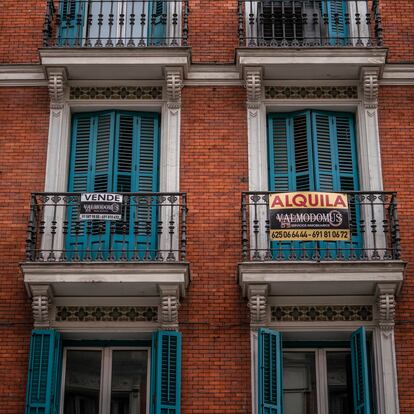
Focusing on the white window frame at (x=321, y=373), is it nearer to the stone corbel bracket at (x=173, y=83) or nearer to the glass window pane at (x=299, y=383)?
the glass window pane at (x=299, y=383)

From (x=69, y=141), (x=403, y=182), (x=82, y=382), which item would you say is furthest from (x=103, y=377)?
(x=403, y=182)

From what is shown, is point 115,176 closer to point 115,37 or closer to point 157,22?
point 115,37

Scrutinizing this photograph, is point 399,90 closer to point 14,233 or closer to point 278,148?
point 278,148

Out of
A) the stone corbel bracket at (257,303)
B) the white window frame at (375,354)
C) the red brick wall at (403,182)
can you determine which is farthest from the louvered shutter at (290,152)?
the white window frame at (375,354)

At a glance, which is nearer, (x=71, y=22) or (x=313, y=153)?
(x=313, y=153)

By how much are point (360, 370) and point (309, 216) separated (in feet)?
8.28

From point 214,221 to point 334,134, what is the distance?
108 inches

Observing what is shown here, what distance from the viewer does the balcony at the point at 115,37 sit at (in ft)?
52.0

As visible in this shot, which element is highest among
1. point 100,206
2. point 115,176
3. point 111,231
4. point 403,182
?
point 115,176

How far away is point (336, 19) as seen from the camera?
16.6 m

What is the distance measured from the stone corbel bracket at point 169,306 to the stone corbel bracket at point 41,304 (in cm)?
172

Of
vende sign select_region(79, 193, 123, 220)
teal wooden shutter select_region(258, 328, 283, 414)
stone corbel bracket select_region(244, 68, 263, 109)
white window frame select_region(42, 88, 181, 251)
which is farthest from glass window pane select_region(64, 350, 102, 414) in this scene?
stone corbel bracket select_region(244, 68, 263, 109)

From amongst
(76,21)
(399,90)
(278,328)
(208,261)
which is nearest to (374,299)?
(278,328)

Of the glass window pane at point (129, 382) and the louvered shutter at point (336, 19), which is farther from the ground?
the louvered shutter at point (336, 19)
